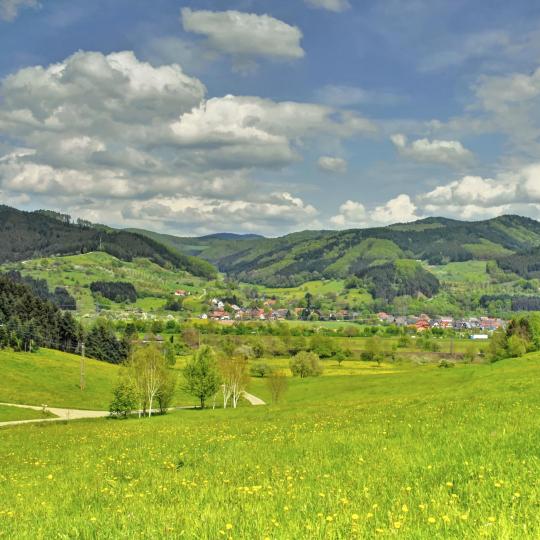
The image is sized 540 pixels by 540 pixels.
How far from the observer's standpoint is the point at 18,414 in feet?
253

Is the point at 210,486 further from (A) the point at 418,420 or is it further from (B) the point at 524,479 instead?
(A) the point at 418,420

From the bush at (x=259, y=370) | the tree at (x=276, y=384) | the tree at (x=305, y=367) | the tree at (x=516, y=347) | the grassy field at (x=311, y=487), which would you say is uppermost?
the grassy field at (x=311, y=487)

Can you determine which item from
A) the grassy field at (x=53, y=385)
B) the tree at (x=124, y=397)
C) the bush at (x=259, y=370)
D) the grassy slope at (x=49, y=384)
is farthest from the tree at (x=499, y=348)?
the tree at (x=124, y=397)

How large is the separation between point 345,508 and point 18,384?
352 ft

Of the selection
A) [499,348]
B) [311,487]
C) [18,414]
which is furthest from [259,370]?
[311,487]

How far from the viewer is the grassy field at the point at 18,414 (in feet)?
245

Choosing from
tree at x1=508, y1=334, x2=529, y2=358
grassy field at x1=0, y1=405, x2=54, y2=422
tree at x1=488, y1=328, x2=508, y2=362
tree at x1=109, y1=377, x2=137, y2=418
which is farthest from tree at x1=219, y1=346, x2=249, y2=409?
tree at x1=488, y1=328, x2=508, y2=362

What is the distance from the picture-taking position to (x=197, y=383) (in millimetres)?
93562

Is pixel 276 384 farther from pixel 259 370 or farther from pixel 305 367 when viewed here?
pixel 259 370

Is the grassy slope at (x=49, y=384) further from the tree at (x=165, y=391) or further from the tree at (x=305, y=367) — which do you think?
the tree at (x=305, y=367)

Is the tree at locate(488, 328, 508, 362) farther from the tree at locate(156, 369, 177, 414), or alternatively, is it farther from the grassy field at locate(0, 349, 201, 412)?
the tree at locate(156, 369, 177, 414)

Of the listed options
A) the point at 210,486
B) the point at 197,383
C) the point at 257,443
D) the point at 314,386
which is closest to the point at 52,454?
the point at 257,443

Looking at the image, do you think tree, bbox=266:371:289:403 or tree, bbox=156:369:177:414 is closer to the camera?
tree, bbox=156:369:177:414

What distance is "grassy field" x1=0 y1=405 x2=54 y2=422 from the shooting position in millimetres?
74562
